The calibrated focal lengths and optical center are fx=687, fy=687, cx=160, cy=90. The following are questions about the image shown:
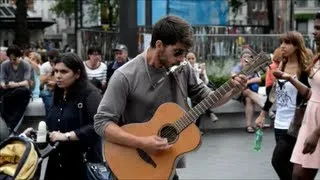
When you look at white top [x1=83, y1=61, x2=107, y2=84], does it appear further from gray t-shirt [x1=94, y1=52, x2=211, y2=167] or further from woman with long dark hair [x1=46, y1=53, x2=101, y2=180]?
gray t-shirt [x1=94, y1=52, x2=211, y2=167]

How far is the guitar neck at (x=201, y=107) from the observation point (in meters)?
4.12

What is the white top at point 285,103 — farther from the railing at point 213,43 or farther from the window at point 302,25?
the window at point 302,25

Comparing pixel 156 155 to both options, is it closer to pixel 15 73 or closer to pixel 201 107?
pixel 201 107

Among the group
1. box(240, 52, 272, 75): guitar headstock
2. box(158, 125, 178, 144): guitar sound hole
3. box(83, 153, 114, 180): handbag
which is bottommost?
box(83, 153, 114, 180): handbag

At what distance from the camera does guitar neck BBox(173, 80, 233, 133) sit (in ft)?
13.5

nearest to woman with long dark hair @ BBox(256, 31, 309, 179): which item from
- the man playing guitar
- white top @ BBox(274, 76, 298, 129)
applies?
white top @ BBox(274, 76, 298, 129)

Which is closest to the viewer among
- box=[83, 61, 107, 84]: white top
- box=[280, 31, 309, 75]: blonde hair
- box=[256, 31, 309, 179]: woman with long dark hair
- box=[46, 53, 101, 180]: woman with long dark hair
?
box=[46, 53, 101, 180]: woman with long dark hair

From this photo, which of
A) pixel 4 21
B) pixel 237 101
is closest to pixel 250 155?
pixel 237 101

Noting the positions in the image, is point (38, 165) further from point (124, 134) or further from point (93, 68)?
point (93, 68)

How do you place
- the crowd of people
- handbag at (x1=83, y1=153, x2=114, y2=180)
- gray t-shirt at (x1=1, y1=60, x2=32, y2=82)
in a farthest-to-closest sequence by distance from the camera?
gray t-shirt at (x1=1, y1=60, x2=32, y2=82) < handbag at (x1=83, y1=153, x2=114, y2=180) < the crowd of people

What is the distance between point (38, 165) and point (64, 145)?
48 centimetres

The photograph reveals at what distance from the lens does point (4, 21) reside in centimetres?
4262

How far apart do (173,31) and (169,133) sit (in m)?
0.63

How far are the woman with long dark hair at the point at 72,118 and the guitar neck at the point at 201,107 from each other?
3.66 ft
